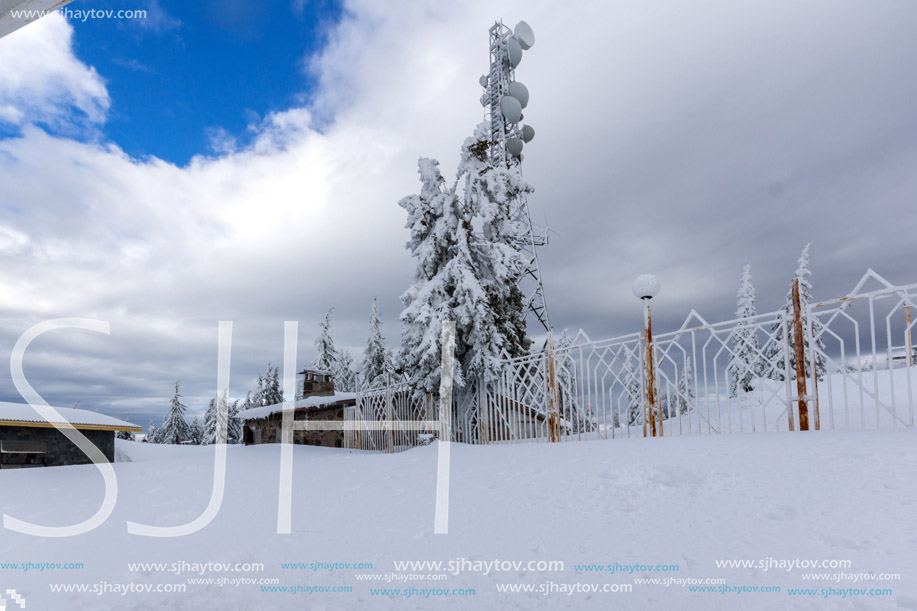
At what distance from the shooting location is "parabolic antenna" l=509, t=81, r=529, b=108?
19531mm

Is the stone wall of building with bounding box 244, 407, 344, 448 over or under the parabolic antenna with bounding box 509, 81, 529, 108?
under

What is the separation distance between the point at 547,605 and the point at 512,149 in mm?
17088

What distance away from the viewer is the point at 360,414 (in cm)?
1645

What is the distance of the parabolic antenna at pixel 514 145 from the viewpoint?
18734 mm

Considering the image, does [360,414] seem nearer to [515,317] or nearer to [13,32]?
[515,317]

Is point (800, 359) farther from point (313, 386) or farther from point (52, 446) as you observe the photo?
point (313, 386)

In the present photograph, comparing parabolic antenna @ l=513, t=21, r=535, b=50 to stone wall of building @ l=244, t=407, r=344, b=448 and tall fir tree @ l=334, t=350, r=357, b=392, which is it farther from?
tall fir tree @ l=334, t=350, r=357, b=392

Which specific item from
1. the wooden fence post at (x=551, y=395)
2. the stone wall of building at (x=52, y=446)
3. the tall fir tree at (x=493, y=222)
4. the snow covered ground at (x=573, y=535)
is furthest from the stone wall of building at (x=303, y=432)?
the snow covered ground at (x=573, y=535)

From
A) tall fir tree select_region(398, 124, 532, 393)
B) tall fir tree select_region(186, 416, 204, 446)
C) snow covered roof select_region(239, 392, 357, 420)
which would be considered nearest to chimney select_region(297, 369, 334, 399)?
snow covered roof select_region(239, 392, 357, 420)

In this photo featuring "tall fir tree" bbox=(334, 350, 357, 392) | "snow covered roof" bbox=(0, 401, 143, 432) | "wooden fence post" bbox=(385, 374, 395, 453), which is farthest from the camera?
"tall fir tree" bbox=(334, 350, 357, 392)

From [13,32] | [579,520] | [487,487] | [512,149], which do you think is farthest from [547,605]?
[512,149]

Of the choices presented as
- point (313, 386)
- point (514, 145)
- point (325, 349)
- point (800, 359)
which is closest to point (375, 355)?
point (325, 349)

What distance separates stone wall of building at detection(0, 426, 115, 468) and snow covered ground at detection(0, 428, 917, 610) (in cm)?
828

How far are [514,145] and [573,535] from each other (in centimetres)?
1616
